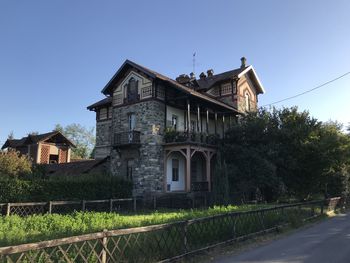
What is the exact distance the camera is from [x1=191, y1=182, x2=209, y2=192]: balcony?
A: 27981 mm

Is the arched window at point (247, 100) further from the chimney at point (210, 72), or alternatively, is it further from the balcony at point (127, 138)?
the balcony at point (127, 138)

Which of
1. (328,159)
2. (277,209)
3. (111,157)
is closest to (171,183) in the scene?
(111,157)

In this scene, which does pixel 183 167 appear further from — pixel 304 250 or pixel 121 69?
pixel 304 250

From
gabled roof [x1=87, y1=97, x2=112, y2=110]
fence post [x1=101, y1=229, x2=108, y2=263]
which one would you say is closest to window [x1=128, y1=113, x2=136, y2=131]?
gabled roof [x1=87, y1=97, x2=112, y2=110]

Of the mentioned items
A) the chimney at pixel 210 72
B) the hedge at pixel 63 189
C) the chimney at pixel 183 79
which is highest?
the chimney at pixel 210 72

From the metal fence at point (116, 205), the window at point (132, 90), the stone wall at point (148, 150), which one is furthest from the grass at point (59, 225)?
the window at point (132, 90)

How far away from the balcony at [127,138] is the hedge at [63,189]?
11.3 ft

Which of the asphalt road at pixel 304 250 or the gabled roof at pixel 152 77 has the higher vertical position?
the gabled roof at pixel 152 77

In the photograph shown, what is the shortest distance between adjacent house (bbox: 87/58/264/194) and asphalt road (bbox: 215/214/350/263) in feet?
44.8

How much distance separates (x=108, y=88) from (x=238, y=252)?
23.4 metres

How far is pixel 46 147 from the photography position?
42938mm

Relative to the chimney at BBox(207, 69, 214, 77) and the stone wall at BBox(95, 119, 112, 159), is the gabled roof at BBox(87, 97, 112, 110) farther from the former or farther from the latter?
the chimney at BBox(207, 69, 214, 77)

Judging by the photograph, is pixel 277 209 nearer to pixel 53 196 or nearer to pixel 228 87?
pixel 53 196

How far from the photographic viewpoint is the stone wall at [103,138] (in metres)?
36.3
